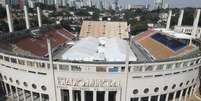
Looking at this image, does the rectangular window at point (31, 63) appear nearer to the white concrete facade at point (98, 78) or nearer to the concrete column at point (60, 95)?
the white concrete facade at point (98, 78)

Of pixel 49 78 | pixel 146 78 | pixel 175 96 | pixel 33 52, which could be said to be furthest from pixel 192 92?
pixel 33 52

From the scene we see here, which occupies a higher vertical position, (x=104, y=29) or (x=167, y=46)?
(x=104, y=29)

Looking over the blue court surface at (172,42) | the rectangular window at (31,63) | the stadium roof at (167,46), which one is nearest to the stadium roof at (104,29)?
→ the stadium roof at (167,46)

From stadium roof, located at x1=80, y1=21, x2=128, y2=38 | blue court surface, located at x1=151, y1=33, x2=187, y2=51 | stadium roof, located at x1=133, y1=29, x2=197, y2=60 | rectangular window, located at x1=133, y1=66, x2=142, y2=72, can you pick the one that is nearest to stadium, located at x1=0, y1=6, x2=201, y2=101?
rectangular window, located at x1=133, y1=66, x2=142, y2=72

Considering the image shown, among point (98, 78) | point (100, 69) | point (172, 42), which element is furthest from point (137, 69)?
point (172, 42)

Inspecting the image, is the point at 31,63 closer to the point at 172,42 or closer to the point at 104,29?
the point at 172,42

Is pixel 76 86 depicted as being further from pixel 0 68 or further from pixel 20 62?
pixel 0 68
